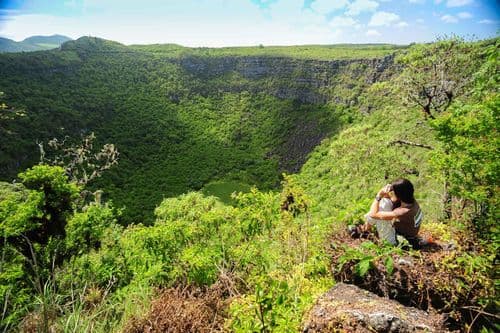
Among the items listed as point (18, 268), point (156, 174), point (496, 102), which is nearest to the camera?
point (496, 102)

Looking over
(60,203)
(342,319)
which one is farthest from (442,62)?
(60,203)

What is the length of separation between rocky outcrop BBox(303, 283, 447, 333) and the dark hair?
1721 mm

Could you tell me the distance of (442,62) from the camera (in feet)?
49.3

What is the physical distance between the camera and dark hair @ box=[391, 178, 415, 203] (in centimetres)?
469

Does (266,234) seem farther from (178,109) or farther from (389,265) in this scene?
(178,109)

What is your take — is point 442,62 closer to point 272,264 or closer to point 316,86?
point 272,264

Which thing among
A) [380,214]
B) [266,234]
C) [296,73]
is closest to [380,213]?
[380,214]

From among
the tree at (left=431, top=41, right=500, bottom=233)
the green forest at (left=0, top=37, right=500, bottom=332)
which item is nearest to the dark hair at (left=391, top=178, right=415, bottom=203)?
the green forest at (left=0, top=37, right=500, bottom=332)

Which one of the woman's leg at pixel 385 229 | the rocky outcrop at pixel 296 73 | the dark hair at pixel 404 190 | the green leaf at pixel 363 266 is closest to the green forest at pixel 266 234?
the green leaf at pixel 363 266

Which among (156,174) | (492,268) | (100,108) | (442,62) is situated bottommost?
(156,174)

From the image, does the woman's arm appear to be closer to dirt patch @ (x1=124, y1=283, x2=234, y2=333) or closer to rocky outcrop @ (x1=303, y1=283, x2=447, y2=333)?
rocky outcrop @ (x1=303, y1=283, x2=447, y2=333)

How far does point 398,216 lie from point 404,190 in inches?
16.5

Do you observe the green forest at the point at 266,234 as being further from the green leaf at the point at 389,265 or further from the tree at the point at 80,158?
the tree at the point at 80,158

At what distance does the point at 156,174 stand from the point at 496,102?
212 ft
